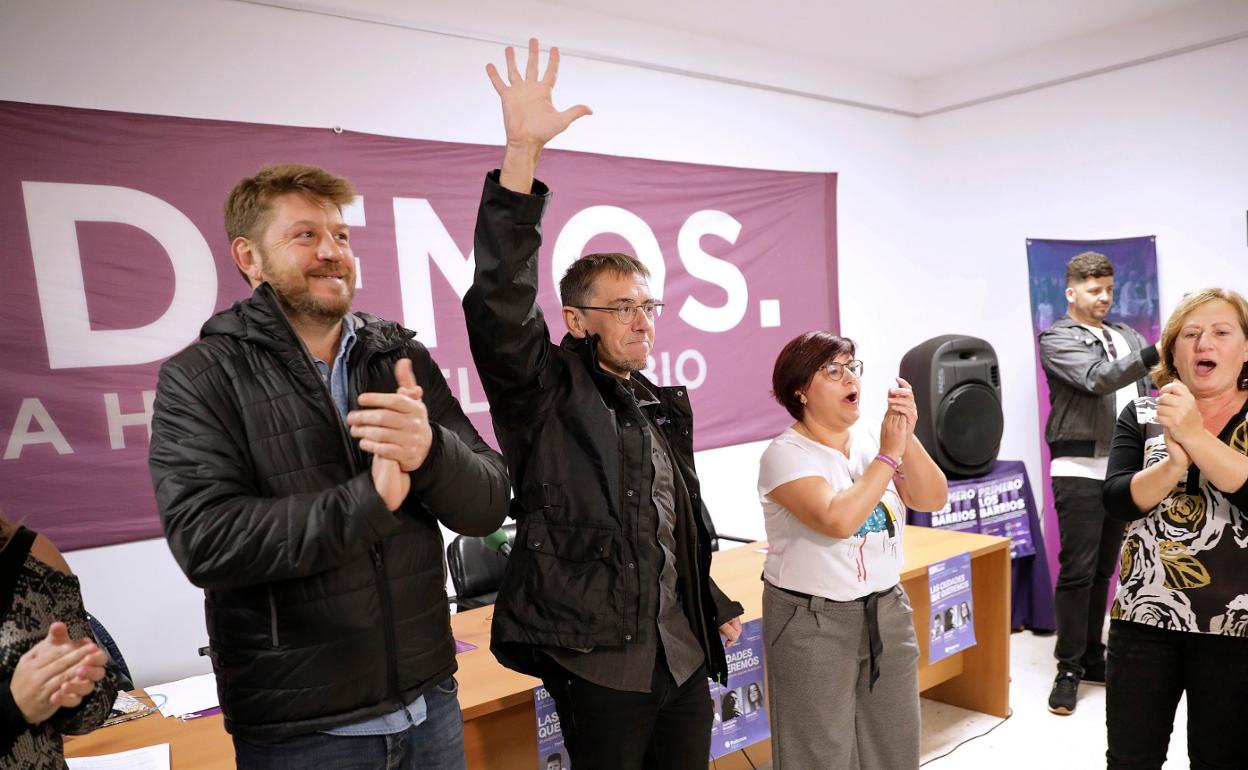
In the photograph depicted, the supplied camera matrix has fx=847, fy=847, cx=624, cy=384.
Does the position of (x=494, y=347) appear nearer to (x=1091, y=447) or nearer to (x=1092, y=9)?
(x=1091, y=447)

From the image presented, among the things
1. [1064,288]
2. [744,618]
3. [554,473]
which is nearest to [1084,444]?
[1064,288]

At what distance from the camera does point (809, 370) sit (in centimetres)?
207

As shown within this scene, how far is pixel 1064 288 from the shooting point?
472cm

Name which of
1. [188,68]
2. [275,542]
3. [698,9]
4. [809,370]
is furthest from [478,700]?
[698,9]

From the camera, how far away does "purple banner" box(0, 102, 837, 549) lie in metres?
2.53

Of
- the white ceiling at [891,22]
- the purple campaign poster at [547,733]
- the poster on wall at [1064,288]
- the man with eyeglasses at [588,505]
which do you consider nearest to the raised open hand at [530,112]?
the man with eyeglasses at [588,505]

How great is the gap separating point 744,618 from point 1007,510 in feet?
7.83

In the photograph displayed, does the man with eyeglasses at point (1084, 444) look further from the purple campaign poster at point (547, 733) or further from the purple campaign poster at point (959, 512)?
the purple campaign poster at point (547, 733)

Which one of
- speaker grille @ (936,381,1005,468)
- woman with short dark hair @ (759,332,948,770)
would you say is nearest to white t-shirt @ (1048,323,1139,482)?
speaker grille @ (936,381,1005,468)

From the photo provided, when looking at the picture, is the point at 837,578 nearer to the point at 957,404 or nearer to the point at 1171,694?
the point at 1171,694

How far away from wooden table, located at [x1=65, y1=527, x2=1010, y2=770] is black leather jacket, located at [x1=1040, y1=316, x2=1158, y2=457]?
0.71m

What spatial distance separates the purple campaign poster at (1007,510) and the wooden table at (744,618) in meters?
0.81

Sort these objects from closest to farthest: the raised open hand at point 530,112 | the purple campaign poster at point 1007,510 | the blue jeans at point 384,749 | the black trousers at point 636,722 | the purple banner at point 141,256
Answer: the blue jeans at point 384,749
the raised open hand at point 530,112
the black trousers at point 636,722
the purple banner at point 141,256
the purple campaign poster at point 1007,510

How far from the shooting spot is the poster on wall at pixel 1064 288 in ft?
14.5
